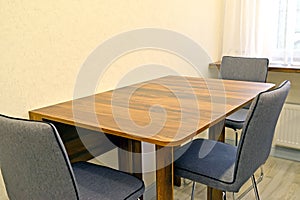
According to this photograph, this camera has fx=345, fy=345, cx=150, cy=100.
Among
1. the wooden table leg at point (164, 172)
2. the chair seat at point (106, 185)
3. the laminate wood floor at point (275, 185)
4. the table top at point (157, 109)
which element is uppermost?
the table top at point (157, 109)

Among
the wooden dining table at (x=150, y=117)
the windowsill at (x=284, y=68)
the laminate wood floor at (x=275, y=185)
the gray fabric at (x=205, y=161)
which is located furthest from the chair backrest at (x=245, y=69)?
the gray fabric at (x=205, y=161)

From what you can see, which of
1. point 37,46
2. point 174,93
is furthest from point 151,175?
point 37,46

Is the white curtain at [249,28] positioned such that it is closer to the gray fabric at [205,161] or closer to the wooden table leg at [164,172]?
the gray fabric at [205,161]

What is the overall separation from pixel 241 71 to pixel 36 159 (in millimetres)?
2045

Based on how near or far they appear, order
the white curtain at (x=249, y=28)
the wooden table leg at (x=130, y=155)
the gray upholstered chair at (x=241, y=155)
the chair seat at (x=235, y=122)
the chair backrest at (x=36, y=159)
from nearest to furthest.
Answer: the chair backrest at (x=36, y=159)
the gray upholstered chair at (x=241, y=155)
the wooden table leg at (x=130, y=155)
the chair seat at (x=235, y=122)
the white curtain at (x=249, y=28)

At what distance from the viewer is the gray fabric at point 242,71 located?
259cm

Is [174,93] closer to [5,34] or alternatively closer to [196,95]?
[196,95]

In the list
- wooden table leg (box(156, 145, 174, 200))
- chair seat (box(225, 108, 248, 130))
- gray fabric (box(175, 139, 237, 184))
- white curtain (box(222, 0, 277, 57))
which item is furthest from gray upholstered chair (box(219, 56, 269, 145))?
wooden table leg (box(156, 145, 174, 200))

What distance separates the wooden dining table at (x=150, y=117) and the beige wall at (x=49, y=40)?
0.10 meters

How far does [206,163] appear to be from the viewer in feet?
5.75

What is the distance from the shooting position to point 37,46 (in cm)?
165

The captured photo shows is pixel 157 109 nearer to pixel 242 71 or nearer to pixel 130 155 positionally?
pixel 130 155

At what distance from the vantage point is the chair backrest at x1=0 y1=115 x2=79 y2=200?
3.64ft

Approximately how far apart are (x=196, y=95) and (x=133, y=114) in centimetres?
49
